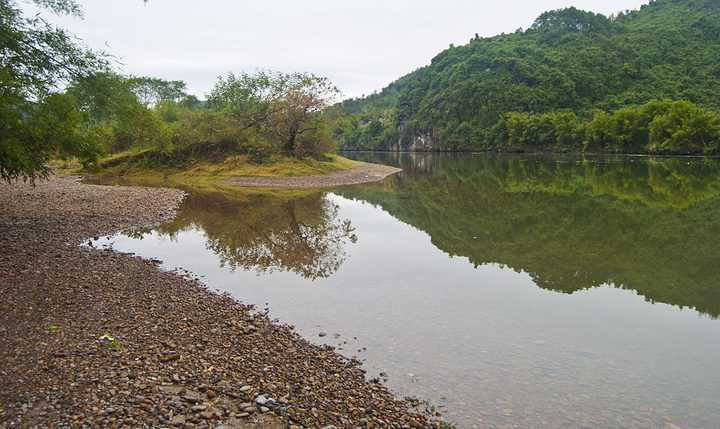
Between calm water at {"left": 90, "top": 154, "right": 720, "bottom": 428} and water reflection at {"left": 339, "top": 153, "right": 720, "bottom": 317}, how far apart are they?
0.31ft

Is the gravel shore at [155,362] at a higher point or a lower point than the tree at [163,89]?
lower

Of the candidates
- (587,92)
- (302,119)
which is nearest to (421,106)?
(587,92)

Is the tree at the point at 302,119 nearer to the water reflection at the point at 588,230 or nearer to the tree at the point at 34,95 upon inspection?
the water reflection at the point at 588,230

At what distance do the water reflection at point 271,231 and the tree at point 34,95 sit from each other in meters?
5.39

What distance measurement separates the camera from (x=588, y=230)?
18500 millimetres

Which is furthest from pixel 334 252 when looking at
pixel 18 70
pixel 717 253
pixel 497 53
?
pixel 497 53

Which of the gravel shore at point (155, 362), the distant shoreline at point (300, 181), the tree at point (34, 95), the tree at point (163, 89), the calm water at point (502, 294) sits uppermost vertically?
the tree at point (163, 89)

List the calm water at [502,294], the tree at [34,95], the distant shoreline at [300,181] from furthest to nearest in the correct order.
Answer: the distant shoreline at [300,181], the tree at [34,95], the calm water at [502,294]

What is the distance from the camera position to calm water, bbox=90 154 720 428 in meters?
6.48

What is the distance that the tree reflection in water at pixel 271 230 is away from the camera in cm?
1412

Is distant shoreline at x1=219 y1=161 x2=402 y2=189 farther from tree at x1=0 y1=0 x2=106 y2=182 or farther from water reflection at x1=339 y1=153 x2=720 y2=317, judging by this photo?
tree at x1=0 y1=0 x2=106 y2=182

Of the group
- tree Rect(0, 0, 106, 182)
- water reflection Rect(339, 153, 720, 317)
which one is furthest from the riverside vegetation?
water reflection Rect(339, 153, 720, 317)

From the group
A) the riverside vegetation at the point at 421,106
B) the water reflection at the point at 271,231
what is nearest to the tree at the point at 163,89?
the riverside vegetation at the point at 421,106

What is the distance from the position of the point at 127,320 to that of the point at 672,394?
909 centimetres
